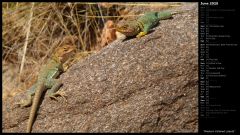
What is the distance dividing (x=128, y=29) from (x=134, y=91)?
850mm

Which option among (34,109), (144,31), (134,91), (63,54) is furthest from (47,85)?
(144,31)

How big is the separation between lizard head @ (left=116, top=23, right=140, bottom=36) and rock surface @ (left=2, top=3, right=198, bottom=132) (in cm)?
12

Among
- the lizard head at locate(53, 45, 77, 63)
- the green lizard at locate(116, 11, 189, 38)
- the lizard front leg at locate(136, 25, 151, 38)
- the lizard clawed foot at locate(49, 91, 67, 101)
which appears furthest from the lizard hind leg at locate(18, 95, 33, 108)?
the lizard front leg at locate(136, 25, 151, 38)

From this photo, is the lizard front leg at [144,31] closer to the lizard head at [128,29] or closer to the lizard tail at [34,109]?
the lizard head at [128,29]

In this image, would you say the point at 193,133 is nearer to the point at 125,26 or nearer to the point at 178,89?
the point at 178,89

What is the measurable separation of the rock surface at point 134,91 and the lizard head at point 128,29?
12cm

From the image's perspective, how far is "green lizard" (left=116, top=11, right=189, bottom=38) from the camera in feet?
19.7

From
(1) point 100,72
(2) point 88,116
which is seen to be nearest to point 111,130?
(2) point 88,116

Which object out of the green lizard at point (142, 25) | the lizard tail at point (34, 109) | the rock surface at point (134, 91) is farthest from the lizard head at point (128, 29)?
the lizard tail at point (34, 109)

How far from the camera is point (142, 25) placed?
20.1 ft

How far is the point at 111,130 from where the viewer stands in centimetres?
546

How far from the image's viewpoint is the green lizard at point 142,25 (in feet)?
19.7

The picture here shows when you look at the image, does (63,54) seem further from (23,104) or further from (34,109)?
(34,109)

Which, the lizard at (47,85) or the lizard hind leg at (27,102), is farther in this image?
the lizard hind leg at (27,102)
